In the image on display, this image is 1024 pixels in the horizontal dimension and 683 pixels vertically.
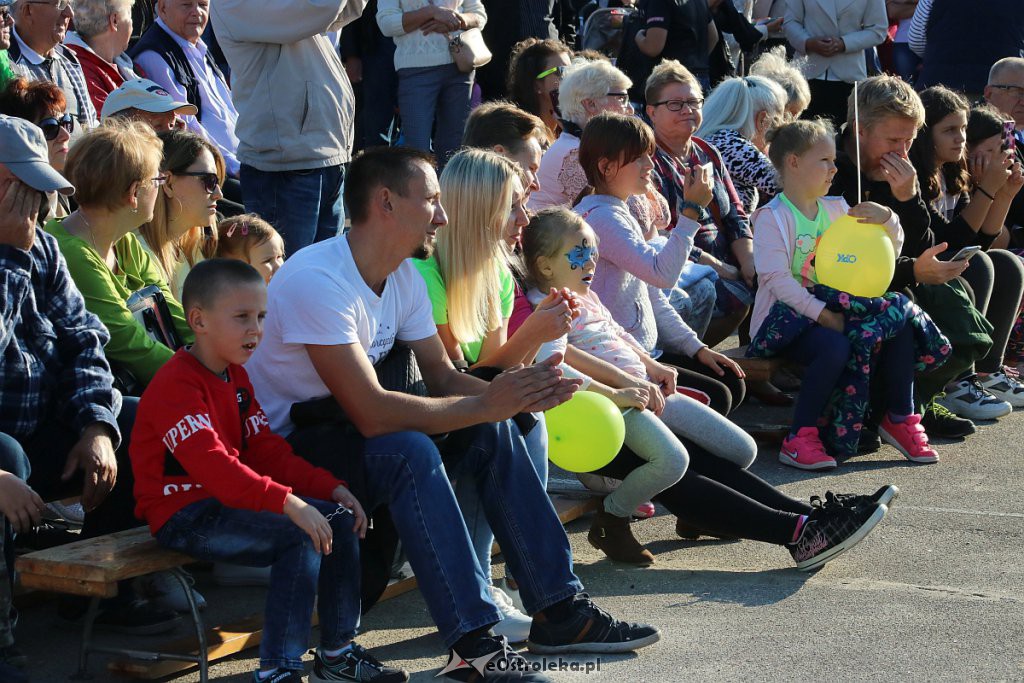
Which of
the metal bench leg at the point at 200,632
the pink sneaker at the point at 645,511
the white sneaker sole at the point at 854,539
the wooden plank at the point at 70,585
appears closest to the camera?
the wooden plank at the point at 70,585

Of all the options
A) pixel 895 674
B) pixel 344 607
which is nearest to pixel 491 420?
pixel 344 607

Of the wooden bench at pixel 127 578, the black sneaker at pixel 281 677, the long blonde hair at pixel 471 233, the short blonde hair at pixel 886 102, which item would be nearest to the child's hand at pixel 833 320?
the short blonde hair at pixel 886 102

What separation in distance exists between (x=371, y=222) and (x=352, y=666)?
1350 mm

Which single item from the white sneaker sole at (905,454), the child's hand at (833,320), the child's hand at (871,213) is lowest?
the white sneaker sole at (905,454)

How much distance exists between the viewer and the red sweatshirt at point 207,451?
3600mm

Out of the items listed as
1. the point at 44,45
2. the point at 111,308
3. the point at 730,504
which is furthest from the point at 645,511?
the point at 44,45

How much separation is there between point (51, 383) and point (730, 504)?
7.84ft

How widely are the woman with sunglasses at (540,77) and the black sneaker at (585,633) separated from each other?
423 cm

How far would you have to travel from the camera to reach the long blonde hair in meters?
4.59

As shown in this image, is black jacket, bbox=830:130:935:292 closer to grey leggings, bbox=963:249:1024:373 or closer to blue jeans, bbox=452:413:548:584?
grey leggings, bbox=963:249:1024:373

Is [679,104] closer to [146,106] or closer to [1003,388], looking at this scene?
[1003,388]

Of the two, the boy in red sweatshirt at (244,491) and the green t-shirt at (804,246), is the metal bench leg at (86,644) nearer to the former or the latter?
the boy in red sweatshirt at (244,491)

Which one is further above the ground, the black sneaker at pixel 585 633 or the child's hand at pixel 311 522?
the child's hand at pixel 311 522

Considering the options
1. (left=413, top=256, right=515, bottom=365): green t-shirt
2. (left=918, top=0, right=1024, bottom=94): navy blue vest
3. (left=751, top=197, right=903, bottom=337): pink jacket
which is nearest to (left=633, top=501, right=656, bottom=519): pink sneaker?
(left=413, top=256, right=515, bottom=365): green t-shirt
